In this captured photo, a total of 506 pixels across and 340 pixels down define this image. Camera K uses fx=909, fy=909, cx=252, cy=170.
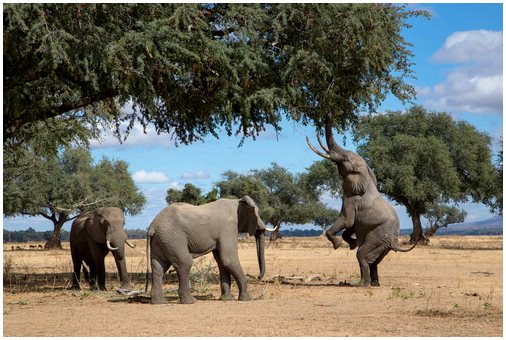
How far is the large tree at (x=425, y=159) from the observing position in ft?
175

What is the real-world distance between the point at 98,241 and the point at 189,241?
473cm

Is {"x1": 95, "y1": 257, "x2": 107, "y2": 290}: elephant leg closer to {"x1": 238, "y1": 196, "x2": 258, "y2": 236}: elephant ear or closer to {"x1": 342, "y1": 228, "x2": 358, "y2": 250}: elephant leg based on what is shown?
{"x1": 238, "y1": 196, "x2": 258, "y2": 236}: elephant ear

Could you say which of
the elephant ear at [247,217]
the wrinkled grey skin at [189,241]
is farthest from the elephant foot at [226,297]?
the elephant ear at [247,217]

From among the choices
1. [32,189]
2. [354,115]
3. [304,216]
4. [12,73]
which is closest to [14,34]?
[12,73]

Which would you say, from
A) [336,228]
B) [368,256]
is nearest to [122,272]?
[336,228]

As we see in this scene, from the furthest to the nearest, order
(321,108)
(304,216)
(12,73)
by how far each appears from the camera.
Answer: (304,216) < (321,108) < (12,73)

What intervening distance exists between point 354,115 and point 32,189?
38.7 m

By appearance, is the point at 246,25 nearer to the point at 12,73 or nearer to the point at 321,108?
the point at 321,108

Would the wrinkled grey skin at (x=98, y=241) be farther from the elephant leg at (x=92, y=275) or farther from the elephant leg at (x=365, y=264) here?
the elephant leg at (x=365, y=264)

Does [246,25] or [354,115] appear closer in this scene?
[246,25]

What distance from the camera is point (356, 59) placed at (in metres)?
20.1

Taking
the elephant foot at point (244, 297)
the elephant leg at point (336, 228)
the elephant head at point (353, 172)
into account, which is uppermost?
the elephant head at point (353, 172)

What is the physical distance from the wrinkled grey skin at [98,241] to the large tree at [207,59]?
98.5 inches

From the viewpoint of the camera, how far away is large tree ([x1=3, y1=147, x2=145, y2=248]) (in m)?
56.0
